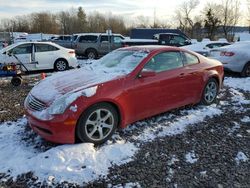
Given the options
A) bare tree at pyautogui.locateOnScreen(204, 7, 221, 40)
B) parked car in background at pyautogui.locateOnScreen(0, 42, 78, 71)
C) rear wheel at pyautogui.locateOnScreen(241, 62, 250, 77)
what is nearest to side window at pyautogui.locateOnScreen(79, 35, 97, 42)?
parked car in background at pyautogui.locateOnScreen(0, 42, 78, 71)

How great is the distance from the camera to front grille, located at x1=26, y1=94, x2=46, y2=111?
4766mm

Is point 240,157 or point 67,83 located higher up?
point 67,83

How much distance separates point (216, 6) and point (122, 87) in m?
47.6

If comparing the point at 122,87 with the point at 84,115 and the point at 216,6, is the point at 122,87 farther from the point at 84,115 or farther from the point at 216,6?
the point at 216,6

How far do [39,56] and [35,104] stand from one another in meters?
8.83

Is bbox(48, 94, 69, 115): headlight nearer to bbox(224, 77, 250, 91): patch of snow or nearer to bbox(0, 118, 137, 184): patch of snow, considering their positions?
bbox(0, 118, 137, 184): patch of snow

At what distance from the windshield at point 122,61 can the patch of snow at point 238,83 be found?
4.49m

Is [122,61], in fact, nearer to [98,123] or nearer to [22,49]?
[98,123]

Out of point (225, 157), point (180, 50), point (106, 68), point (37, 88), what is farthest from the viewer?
point (180, 50)

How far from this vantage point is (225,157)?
15.0 ft

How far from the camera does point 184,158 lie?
4.53 meters

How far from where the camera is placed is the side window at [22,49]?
12891 millimetres

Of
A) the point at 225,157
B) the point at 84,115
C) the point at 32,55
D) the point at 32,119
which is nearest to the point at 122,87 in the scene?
the point at 84,115

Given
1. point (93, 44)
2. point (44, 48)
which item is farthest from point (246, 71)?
point (93, 44)
